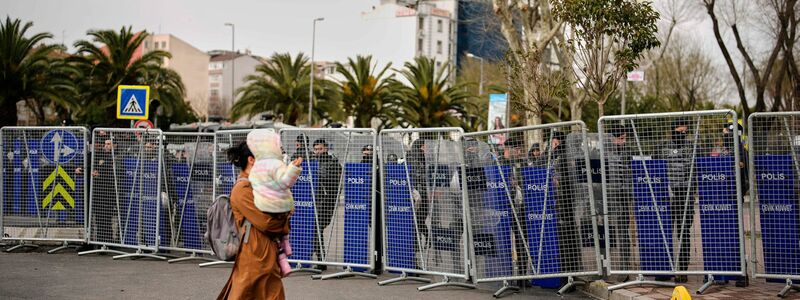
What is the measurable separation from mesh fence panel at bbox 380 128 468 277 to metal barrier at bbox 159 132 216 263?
2837 millimetres

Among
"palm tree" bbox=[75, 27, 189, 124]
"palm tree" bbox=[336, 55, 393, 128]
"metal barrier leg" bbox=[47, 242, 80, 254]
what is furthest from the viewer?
"palm tree" bbox=[336, 55, 393, 128]

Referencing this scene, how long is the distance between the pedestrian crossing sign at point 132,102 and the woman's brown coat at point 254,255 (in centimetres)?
1321

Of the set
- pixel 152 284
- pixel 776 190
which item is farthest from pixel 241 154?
pixel 776 190

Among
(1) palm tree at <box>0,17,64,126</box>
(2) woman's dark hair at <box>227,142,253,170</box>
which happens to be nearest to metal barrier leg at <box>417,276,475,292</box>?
(2) woman's dark hair at <box>227,142,253,170</box>

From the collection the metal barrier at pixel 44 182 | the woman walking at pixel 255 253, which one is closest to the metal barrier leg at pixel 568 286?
the woman walking at pixel 255 253

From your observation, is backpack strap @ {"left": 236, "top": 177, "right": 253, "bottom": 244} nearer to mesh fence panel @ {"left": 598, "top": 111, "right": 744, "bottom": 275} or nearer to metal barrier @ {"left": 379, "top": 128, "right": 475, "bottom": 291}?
metal barrier @ {"left": 379, "top": 128, "right": 475, "bottom": 291}

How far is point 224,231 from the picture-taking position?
657 cm

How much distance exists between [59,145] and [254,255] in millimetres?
8128

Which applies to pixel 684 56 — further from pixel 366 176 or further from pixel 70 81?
pixel 366 176

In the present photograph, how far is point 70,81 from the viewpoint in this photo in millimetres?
36438

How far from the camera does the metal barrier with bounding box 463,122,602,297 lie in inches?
393

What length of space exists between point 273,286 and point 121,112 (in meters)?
13.5

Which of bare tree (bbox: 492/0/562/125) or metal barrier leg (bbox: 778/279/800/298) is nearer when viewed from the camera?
metal barrier leg (bbox: 778/279/800/298)

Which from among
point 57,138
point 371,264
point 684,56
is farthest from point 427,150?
point 684,56
